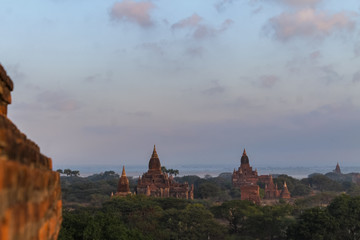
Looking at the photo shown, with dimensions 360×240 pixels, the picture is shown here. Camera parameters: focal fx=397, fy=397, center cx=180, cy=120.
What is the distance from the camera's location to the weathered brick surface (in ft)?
9.58

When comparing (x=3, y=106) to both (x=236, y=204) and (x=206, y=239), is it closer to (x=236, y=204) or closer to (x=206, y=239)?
(x=206, y=239)

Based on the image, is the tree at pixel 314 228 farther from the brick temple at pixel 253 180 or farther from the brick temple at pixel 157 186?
the brick temple at pixel 253 180

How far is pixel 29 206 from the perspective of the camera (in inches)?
141

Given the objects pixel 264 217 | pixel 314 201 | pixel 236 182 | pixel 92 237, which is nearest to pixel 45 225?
pixel 92 237

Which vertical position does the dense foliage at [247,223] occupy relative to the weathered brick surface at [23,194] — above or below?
below

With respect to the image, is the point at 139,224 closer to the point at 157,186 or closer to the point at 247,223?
the point at 247,223

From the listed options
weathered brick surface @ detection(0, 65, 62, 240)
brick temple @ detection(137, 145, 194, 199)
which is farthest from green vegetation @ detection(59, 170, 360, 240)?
weathered brick surface @ detection(0, 65, 62, 240)

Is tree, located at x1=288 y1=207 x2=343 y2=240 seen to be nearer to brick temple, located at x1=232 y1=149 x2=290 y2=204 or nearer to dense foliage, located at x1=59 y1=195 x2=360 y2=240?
dense foliage, located at x1=59 y1=195 x2=360 y2=240

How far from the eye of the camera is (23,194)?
3348 mm

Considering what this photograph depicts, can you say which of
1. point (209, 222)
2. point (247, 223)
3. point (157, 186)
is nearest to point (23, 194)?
point (209, 222)

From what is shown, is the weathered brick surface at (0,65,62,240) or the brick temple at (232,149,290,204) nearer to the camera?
the weathered brick surface at (0,65,62,240)

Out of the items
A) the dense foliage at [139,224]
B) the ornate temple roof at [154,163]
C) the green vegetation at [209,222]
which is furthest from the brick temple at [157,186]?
the dense foliage at [139,224]

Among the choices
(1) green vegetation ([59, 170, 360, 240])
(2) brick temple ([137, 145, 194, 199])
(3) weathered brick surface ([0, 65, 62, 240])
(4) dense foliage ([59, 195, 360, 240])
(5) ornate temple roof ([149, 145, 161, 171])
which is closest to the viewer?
(3) weathered brick surface ([0, 65, 62, 240])

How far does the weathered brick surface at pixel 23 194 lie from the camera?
9.58ft
